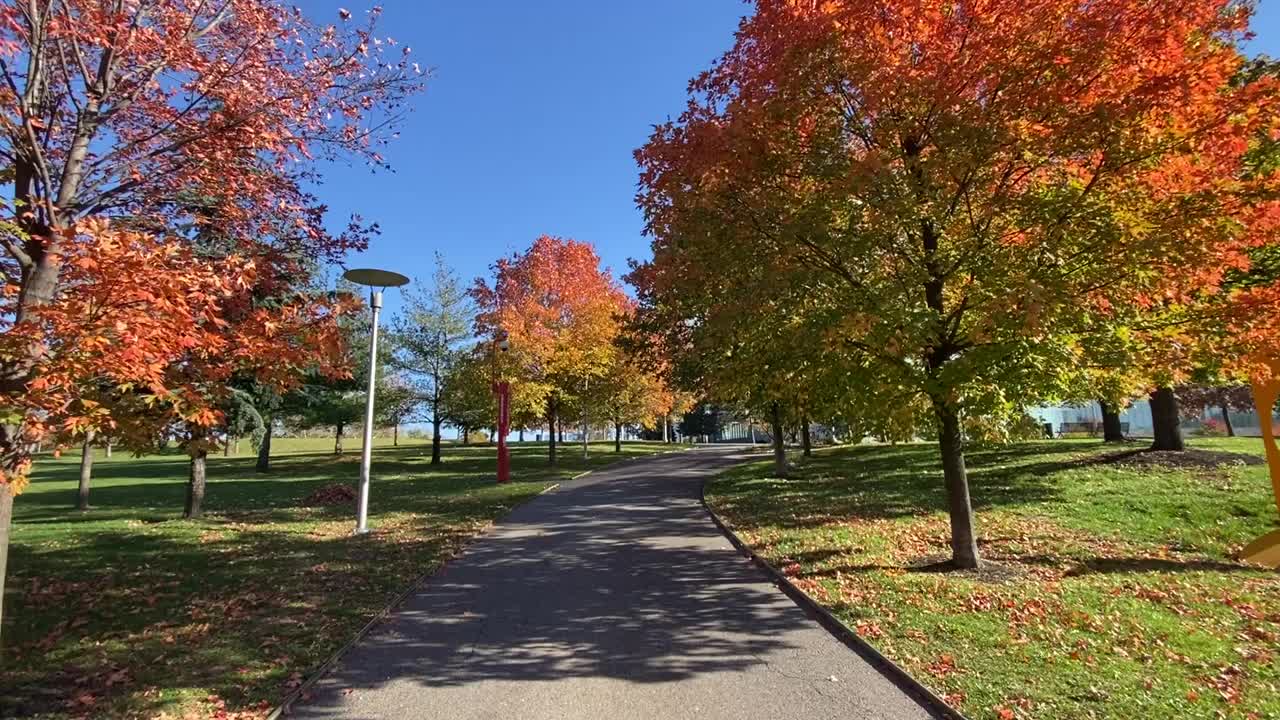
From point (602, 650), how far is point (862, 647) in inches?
84.6

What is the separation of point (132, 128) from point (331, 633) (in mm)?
4931

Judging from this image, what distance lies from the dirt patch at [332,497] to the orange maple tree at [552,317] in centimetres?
914

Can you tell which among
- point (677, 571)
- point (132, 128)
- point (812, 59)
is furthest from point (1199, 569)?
point (132, 128)

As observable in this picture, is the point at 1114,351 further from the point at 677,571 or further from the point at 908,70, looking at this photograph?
the point at 677,571

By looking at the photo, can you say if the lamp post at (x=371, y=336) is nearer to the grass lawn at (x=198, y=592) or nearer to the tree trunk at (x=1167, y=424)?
the grass lawn at (x=198, y=592)

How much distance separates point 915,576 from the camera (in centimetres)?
778

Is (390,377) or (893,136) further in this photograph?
(390,377)

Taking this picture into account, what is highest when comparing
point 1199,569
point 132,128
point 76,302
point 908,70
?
point 908,70

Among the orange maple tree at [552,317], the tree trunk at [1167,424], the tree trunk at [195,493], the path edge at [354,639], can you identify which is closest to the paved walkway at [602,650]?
the path edge at [354,639]

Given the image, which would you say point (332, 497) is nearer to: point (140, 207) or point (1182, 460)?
point (140, 207)

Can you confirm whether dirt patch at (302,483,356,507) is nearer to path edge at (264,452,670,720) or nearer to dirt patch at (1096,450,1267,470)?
path edge at (264,452,670,720)

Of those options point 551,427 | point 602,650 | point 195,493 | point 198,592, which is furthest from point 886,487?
point 551,427

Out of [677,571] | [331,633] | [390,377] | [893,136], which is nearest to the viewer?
[331,633]

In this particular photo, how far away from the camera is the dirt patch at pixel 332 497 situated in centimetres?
1615
